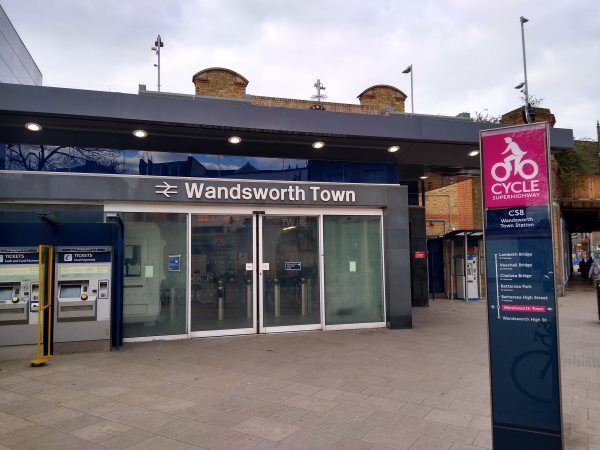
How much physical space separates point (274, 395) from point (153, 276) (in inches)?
180

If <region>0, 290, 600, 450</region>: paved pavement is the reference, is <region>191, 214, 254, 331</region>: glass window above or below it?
above

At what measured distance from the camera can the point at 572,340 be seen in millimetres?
9500

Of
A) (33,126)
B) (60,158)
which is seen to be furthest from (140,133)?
(33,126)

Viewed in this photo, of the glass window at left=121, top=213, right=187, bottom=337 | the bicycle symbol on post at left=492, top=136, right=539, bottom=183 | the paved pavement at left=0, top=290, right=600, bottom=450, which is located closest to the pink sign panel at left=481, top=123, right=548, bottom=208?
the bicycle symbol on post at left=492, top=136, right=539, bottom=183

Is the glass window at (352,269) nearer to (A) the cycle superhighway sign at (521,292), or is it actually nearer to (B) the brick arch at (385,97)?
(A) the cycle superhighway sign at (521,292)

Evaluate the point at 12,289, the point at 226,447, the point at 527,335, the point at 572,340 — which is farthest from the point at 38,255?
the point at 572,340

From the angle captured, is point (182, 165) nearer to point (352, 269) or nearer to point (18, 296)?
point (18, 296)

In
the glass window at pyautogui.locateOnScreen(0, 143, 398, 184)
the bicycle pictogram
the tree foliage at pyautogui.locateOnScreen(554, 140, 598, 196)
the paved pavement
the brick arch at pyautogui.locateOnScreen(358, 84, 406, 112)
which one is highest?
the brick arch at pyautogui.locateOnScreen(358, 84, 406, 112)

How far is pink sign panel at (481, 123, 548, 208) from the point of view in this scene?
12.0 feet

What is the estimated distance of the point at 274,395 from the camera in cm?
577

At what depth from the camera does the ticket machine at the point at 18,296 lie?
766cm

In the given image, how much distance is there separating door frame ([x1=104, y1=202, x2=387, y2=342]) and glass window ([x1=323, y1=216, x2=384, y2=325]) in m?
0.11

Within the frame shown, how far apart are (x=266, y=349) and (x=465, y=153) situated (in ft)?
21.1

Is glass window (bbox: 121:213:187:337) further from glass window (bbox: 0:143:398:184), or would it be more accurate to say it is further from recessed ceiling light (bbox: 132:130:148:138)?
recessed ceiling light (bbox: 132:130:148:138)
